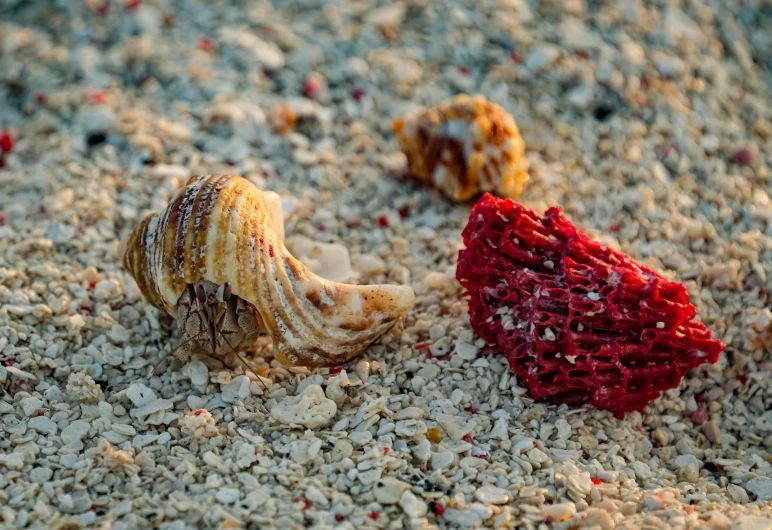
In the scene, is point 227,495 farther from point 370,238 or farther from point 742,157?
point 742,157

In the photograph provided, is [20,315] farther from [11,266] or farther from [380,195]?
[380,195]

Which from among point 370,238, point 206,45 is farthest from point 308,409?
point 206,45

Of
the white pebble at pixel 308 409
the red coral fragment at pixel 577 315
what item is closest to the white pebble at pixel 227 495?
the white pebble at pixel 308 409

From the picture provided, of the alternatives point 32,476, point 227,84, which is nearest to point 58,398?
point 32,476

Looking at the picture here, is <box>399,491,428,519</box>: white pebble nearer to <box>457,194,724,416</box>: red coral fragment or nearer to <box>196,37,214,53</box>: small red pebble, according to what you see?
<box>457,194,724,416</box>: red coral fragment

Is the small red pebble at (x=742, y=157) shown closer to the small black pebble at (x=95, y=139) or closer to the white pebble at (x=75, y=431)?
the small black pebble at (x=95, y=139)

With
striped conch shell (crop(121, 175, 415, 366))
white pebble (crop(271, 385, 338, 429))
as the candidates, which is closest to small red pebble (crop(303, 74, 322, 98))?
striped conch shell (crop(121, 175, 415, 366))
